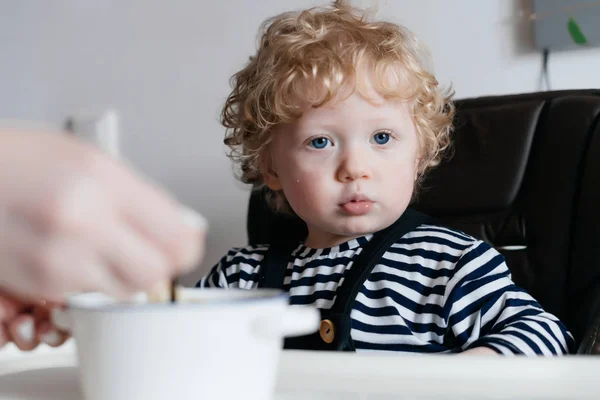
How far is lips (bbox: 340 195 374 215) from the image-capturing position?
1.24 m

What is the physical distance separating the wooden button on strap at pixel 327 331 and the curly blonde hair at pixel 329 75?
353mm

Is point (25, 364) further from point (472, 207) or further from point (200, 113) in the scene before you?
point (200, 113)

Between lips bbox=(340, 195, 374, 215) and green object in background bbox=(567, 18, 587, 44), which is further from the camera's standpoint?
green object in background bbox=(567, 18, 587, 44)

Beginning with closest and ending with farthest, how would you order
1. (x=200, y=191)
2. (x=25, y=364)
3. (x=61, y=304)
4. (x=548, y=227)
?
(x=61, y=304) < (x=25, y=364) < (x=548, y=227) < (x=200, y=191)

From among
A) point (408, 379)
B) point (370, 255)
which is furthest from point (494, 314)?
point (408, 379)

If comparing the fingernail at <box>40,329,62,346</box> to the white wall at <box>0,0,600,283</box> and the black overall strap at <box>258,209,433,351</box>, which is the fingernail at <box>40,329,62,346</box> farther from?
the white wall at <box>0,0,600,283</box>

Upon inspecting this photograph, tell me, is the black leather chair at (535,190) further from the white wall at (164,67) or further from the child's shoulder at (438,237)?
the white wall at (164,67)

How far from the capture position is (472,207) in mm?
1384

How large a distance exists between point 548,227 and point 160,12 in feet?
4.52

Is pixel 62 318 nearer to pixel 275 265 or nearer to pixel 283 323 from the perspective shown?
pixel 283 323

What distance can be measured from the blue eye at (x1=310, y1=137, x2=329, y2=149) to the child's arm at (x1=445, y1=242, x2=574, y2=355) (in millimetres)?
283

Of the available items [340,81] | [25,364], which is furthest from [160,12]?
[25,364]

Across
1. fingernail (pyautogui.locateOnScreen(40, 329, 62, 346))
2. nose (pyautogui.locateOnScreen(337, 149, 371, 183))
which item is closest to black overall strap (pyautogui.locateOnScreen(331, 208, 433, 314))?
nose (pyautogui.locateOnScreen(337, 149, 371, 183))

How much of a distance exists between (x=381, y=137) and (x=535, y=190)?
0.93ft
